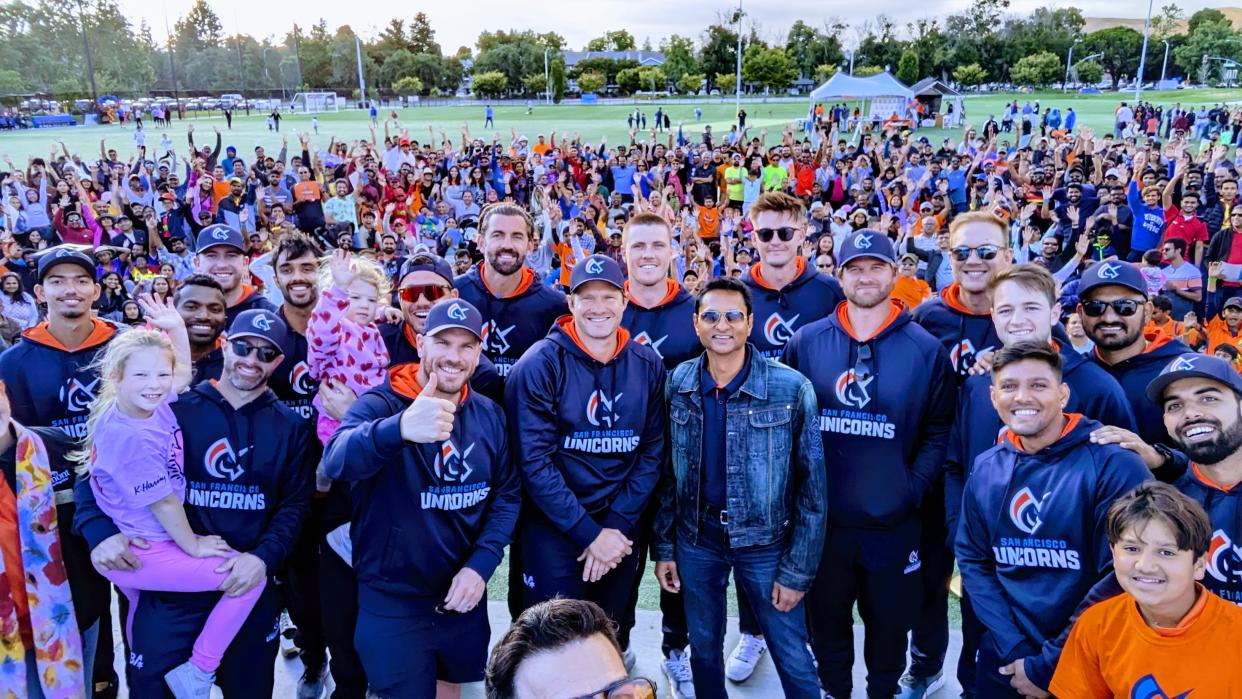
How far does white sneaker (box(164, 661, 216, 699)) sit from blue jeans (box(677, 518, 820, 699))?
6.70 feet

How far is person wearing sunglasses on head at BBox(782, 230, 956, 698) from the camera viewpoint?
3449 millimetres

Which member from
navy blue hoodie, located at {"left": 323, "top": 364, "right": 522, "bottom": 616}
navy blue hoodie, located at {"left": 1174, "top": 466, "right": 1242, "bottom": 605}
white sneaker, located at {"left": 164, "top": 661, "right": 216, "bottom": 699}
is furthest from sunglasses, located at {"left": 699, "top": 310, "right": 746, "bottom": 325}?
white sneaker, located at {"left": 164, "top": 661, "right": 216, "bottom": 699}

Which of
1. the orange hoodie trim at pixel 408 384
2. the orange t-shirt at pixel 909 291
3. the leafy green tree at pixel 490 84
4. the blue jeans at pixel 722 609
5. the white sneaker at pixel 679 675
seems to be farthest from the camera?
the leafy green tree at pixel 490 84

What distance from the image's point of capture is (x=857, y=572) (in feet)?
11.7

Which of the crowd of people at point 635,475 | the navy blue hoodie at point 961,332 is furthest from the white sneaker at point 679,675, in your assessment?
the navy blue hoodie at point 961,332

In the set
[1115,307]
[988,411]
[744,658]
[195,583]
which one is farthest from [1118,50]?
[195,583]

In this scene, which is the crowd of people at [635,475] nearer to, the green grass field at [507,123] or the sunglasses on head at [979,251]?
the sunglasses on head at [979,251]

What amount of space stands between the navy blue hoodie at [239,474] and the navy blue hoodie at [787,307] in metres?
2.36

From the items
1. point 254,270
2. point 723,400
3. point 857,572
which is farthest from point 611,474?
point 254,270

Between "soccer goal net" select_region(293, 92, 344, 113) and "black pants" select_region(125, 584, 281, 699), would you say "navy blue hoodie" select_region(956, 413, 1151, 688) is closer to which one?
"black pants" select_region(125, 584, 281, 699)

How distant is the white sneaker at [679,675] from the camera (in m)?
3.95

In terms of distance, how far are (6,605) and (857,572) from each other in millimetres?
3554

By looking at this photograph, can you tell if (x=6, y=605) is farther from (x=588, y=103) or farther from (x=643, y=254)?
(x=588, y=103)

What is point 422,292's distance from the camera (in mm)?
4066
